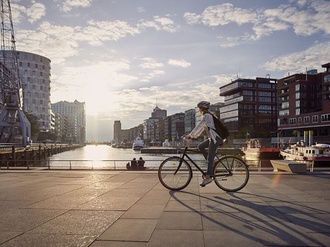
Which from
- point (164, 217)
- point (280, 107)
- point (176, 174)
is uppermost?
point (280, 107)

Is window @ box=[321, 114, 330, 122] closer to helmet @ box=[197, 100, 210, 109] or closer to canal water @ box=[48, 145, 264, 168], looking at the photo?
canal water @ box=[48, 145, 264, 168]

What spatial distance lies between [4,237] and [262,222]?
4.27 meters

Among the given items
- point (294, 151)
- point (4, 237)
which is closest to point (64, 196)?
point (4, 237)

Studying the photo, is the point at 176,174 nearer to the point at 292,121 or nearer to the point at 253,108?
the point at 292,121

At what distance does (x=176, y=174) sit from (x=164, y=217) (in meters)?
3.55

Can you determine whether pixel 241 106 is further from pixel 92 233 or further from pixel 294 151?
pixel 92 233

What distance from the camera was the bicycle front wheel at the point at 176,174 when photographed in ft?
30.2

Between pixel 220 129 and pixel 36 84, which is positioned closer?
pixel 220 129

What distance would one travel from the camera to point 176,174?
935 centimetres

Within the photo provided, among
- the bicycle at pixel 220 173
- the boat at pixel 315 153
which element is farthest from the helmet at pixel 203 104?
the boat at pixel 315 153

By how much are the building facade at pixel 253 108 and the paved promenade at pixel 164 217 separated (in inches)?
4661

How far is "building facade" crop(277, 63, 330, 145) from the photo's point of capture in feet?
293

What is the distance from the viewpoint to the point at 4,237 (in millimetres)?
4668

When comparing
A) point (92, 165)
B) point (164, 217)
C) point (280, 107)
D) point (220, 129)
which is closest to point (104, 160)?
point (92, 165)
